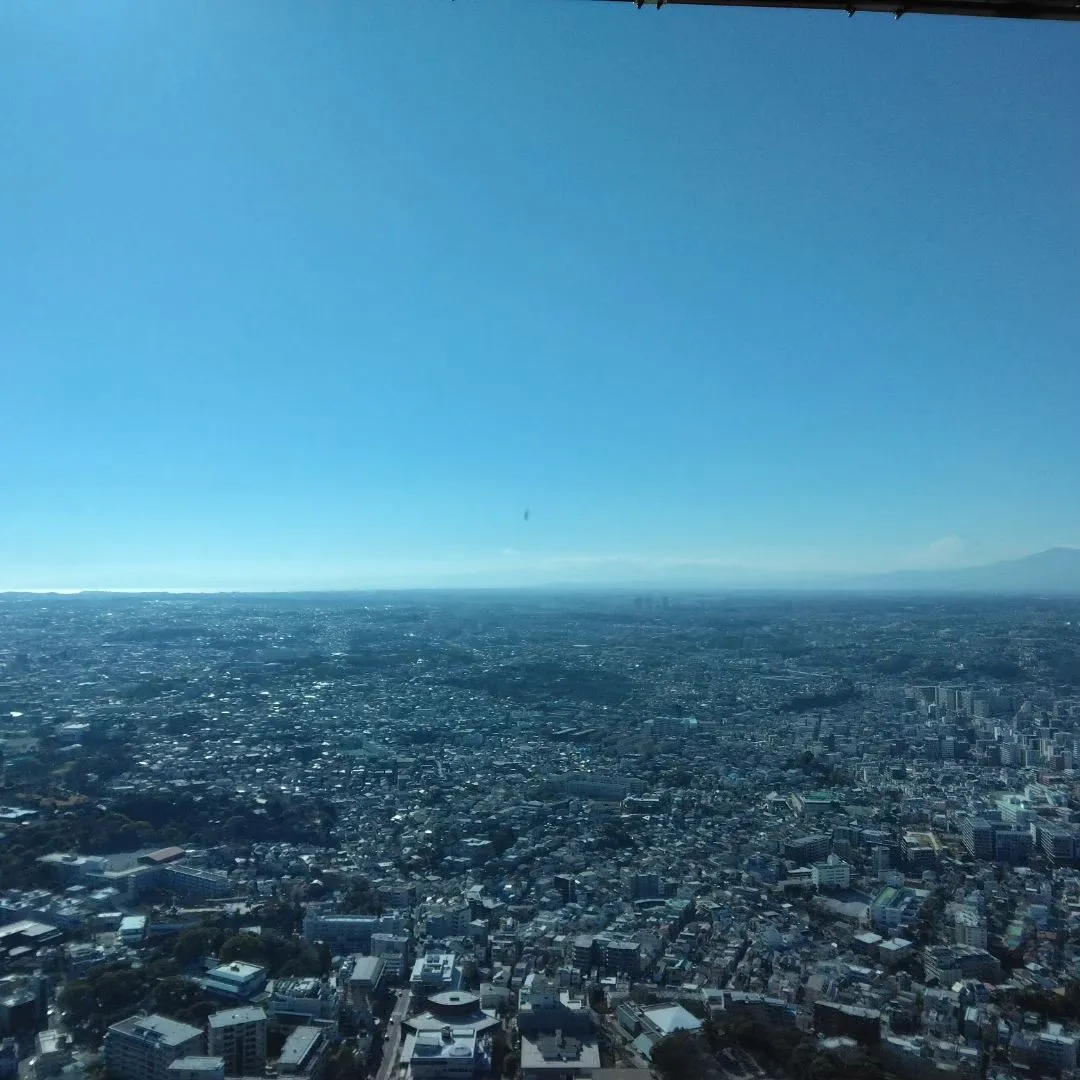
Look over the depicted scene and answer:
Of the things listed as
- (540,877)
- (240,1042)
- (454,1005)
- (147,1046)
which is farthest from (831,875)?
(147,1046)

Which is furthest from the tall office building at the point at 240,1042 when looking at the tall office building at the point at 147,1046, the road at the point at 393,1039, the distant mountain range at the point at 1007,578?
the distant mountain range at the point at 1007,578

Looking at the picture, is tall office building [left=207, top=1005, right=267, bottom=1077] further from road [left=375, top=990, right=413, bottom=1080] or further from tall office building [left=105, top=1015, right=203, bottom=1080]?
road [left=375, top=990, right=413, bottom=1080]

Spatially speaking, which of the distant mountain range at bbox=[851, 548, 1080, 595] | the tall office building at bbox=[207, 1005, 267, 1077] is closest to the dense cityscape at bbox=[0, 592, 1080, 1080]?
the tall office building at bbox=[207, 1005, 267, 1077]

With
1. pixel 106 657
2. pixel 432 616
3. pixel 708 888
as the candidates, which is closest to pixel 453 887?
pixel 708 888

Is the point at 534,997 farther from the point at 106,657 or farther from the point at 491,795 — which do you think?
the point at 106,657

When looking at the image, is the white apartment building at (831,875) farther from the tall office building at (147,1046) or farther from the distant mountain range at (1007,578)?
the distant mountain range at (1007,578)

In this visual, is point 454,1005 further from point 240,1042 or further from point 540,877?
point 540,877
